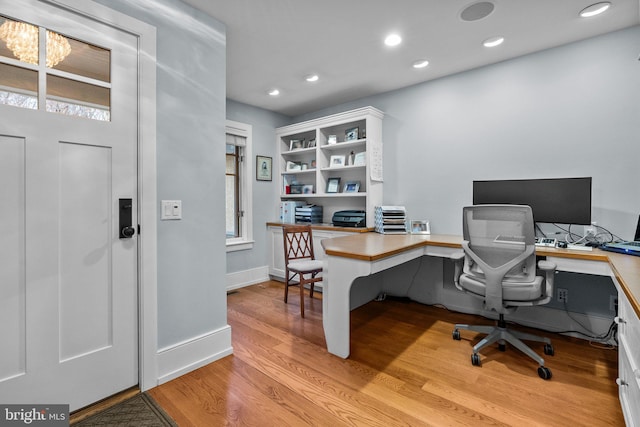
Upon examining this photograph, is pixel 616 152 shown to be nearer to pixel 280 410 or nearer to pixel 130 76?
pixel 280 410

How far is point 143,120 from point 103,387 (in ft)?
5.03

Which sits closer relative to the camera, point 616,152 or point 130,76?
point 130,76

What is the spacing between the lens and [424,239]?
2.78 meters

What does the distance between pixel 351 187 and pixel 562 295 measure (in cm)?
237

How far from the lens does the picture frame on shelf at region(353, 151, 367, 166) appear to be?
357 centimetres

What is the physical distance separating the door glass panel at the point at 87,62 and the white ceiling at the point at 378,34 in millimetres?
699

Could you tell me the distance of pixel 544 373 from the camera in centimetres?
188

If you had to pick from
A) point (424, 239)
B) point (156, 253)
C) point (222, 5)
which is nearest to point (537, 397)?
point (424, 239)

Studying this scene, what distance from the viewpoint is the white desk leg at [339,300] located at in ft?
6.87

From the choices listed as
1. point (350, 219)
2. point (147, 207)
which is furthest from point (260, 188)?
point (147, 207)

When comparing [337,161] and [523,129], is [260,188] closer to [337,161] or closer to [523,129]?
[337,161]

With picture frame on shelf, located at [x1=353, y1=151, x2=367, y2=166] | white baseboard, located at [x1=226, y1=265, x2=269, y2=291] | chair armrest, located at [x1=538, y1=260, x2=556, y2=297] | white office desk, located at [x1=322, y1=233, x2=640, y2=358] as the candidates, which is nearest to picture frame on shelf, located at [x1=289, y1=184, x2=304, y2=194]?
picture frame on shelf, located at [x1=353, y1=151, x2=367, y2=166]

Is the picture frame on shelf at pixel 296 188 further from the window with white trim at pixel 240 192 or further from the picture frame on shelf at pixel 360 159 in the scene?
the picture frame on shelf at pixel 360 159

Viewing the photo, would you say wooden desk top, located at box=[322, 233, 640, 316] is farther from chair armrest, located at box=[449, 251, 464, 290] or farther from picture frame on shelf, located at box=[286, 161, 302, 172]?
picture frame on shelf, located at box=[286, 161, 302, 172]
